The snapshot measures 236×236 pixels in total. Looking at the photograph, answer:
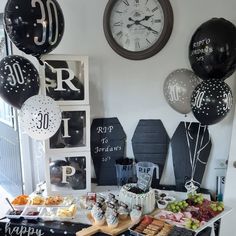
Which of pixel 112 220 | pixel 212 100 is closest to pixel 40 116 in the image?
pixel 112 220

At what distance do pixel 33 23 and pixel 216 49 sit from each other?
88 cm

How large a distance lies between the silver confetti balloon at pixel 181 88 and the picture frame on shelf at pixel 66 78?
0.52 meters

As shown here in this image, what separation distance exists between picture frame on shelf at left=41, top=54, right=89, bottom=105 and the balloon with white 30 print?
5.0 inches

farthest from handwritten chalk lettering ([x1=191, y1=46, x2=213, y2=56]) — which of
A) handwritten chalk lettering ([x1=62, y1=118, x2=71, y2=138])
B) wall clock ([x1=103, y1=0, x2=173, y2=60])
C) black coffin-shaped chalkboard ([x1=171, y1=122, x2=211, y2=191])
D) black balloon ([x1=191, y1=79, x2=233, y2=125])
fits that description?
handwritten chalk lettering ([x1=62, y1=118, x2=71, y2=138])

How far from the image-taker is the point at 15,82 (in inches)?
56.3

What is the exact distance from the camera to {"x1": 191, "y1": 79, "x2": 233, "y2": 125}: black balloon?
4.72 ft

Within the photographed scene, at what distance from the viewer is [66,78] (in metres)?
1.62

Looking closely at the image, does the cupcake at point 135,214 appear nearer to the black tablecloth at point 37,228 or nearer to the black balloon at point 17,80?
the black tablecloth at point 37,228

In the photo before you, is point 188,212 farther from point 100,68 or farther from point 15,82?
point 15,82

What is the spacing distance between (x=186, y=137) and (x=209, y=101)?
0.42 meters

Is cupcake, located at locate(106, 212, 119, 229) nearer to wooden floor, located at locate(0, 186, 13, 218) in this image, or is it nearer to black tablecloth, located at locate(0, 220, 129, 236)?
black tablecloth, located at locate(0, 220, 129, 236)

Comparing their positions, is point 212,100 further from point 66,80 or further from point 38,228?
point 38,228

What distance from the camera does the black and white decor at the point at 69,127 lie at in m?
1.61

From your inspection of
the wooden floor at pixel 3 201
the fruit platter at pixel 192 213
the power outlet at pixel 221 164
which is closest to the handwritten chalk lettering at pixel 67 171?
the fruit platter at pixel 192 213
